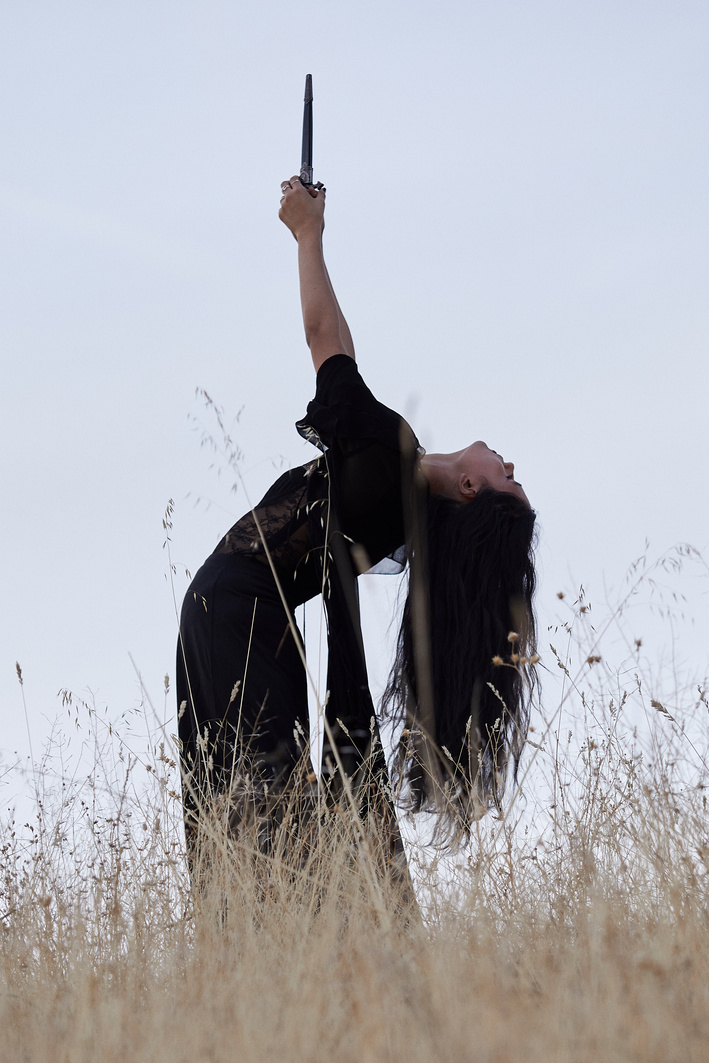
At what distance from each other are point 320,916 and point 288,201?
1924 millimetres

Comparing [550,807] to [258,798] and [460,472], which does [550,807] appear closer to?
[258,798]

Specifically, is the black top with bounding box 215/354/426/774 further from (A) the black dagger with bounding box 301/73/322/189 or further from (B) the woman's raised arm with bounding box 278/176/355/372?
(A) the black dagger with bounding box 301/73/322/189

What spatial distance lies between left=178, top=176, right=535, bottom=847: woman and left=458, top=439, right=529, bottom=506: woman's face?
7 cm

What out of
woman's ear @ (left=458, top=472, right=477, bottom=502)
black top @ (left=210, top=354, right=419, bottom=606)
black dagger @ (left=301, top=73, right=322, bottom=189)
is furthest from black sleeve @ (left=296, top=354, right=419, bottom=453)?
black dagger @ (left=301, top=73, right=322, bottom=189)

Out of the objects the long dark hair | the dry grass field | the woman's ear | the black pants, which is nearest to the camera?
the dry grass field

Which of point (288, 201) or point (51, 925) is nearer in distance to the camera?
point (51, 925)

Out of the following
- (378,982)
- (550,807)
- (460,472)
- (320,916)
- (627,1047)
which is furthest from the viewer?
(460,472)

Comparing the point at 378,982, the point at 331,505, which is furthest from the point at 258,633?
the point at 378,982

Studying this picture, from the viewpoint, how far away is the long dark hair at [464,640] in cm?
267

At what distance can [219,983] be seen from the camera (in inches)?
61.1

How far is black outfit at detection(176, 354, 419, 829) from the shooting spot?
257 centimetres

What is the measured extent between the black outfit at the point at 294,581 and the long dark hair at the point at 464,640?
22cm

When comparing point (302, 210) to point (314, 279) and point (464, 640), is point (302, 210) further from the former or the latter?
point (464, 640)

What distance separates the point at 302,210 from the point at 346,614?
45.9 inches
